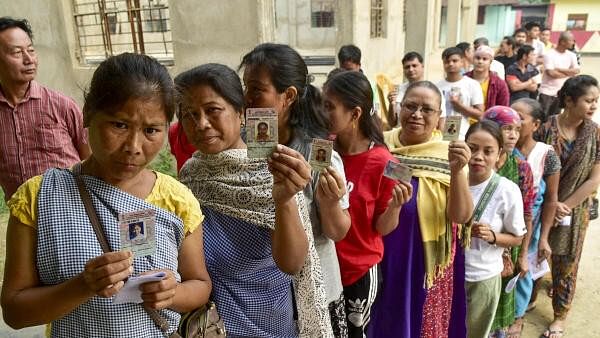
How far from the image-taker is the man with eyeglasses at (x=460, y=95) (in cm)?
498

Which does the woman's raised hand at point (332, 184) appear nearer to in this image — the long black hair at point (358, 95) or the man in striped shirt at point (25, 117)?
the long black hair at point (358, 95)

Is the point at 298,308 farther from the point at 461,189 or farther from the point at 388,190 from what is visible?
the point at 461,189

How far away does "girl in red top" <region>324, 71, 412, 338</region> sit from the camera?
229cm

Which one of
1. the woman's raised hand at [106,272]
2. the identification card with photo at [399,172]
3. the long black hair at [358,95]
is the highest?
the long black hair at [358,95]

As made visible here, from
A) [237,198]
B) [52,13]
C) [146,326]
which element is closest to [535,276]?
[237,198]

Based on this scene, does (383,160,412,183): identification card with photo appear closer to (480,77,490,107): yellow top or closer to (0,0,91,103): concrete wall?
(480,77,490,107): yellow top

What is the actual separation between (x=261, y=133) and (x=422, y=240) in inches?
58.4

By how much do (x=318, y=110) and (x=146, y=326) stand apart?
46.1 inches

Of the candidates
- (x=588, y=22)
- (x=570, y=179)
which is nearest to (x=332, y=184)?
(x=570, y=179)

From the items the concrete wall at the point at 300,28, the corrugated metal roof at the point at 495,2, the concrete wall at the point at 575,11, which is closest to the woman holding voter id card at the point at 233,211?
the concrete wall at the point at 300,28

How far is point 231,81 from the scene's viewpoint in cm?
170

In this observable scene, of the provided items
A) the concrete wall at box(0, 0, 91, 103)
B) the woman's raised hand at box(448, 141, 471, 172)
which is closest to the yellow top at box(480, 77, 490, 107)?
the woman's raised hand at box(448, 141, 471, 172)

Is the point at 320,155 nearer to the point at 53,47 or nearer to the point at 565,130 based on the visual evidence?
the point at 565,130

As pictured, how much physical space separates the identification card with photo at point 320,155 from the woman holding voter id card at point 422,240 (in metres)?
0.98
